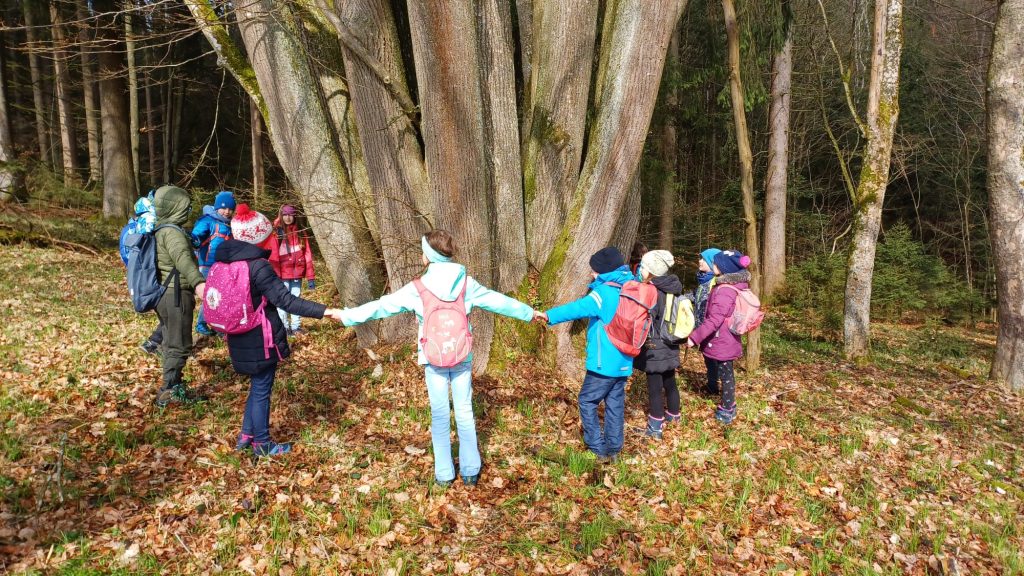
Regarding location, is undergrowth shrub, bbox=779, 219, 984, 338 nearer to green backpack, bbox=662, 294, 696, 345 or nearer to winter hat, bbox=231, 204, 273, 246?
green backpack, bbox=662, 294, 696, 345

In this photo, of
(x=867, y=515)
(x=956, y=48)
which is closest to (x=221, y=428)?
(x=867, y=515)

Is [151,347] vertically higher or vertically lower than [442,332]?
lower

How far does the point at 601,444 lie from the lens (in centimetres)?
470

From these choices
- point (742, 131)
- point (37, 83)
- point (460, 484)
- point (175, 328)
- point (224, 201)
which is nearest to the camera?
point (460, 484)

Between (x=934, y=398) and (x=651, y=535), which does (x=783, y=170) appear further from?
(x=651, y=535)

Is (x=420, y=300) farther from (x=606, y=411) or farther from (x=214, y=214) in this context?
(x=214, y=214)

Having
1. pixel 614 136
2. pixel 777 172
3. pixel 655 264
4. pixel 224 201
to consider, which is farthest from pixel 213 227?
pixel 777 172

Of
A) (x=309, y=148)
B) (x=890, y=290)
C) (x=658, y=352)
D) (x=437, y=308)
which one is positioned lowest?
(x=890, y=290)

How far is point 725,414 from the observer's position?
18.7 ft

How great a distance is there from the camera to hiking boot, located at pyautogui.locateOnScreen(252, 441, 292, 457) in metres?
4.32

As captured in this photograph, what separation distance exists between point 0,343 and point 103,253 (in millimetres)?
7011

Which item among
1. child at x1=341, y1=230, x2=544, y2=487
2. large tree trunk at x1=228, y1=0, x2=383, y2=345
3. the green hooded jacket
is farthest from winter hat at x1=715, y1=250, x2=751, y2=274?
the green hooded jacket

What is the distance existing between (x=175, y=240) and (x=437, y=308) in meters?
2.69

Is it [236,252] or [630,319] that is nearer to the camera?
→ [236,252]
